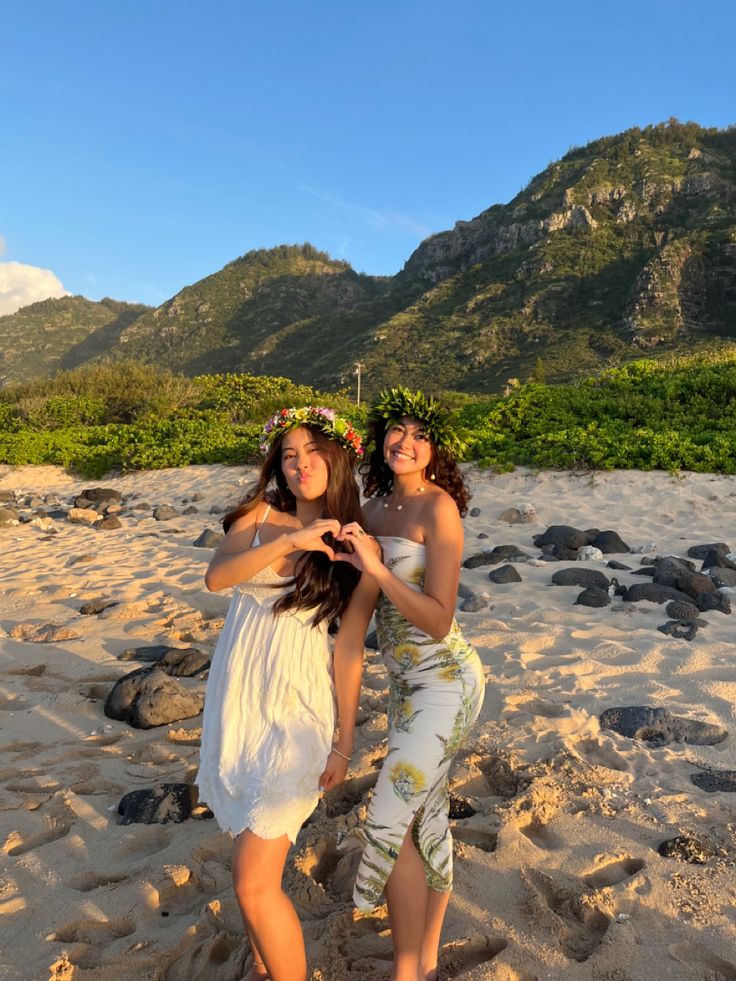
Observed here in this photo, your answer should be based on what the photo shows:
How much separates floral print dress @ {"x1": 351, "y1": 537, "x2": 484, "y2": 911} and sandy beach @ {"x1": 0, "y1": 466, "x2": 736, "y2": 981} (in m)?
0.47

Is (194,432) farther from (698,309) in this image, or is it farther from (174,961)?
(698,309)

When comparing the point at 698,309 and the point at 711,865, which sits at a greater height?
the point at 698,309

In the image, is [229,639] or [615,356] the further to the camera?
[615,356]

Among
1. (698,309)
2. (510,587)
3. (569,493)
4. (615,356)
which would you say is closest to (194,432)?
(569,493)

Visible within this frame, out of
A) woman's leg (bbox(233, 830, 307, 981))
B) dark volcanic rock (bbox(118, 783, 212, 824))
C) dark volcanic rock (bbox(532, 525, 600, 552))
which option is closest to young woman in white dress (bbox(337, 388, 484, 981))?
woman's leg (bbox(233, 830, 307, 981))

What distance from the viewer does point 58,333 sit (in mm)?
105438

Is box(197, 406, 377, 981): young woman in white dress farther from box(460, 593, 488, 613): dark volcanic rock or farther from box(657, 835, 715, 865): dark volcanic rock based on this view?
box(460, 593, 488, 613): dark volcanic rock

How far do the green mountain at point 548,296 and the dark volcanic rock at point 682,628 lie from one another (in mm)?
32602

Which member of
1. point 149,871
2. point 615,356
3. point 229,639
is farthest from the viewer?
point 615,356

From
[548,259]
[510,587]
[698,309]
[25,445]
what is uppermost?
[548,259]

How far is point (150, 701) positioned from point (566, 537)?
5.24 metres

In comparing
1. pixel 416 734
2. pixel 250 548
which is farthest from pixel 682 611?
pixel 250 548

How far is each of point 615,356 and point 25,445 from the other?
38.7 metres

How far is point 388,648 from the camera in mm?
2086
